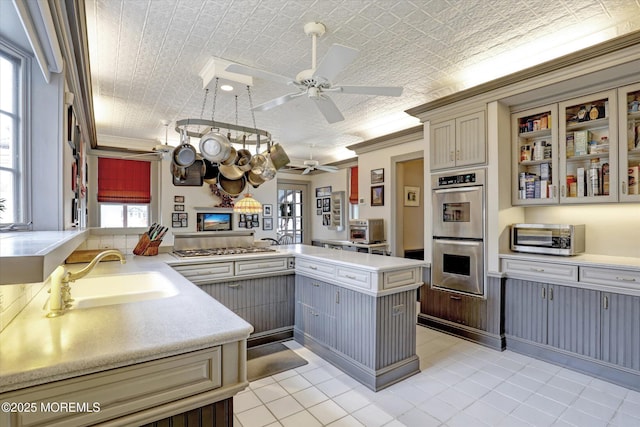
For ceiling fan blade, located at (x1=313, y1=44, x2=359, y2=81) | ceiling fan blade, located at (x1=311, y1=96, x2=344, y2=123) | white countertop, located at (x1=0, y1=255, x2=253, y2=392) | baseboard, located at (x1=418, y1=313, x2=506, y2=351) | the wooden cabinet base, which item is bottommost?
baseboard, located at (x1=418, y1=313, x2=506, y2=351)

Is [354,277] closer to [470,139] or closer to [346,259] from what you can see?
[346,259]

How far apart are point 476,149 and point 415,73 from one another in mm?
1012

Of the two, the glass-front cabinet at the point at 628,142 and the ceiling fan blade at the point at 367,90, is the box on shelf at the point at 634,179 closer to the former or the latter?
the glass-front cabinet at the point at 628,142

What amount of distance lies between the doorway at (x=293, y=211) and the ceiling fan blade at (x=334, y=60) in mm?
5991

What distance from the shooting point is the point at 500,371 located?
8.75 feet

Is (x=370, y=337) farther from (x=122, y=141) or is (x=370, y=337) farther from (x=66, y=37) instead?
(x=122, y=141)

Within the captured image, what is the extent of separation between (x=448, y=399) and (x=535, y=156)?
2468 mm

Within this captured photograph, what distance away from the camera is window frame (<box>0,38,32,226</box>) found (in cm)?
171

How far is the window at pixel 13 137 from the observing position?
162 cm

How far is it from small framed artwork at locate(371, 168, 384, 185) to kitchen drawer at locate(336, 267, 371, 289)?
3.07 meters

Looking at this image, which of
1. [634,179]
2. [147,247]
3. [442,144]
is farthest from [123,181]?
[634,179]

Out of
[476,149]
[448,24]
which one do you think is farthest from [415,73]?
[476,149]

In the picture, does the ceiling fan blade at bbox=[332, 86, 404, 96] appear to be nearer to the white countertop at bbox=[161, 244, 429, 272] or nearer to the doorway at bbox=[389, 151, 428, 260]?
the white countertop at bbox=[161, 244, 429, 272]

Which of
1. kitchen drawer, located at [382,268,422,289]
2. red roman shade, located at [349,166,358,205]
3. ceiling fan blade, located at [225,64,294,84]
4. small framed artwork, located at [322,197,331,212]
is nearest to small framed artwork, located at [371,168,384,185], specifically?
red roman shade, located at [349,166,358,205]
